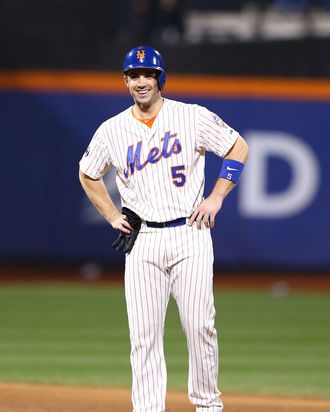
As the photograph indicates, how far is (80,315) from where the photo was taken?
11.7 m

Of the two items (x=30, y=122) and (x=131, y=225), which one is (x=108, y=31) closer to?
(x=30, y=122)

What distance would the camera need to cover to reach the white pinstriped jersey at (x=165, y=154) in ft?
19.0

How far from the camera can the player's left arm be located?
5754 mm

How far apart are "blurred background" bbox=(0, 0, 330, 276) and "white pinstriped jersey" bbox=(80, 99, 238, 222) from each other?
9.02 metres

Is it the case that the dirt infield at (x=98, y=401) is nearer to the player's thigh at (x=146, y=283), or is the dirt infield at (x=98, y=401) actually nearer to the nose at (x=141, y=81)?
the player's thigh at (x=146, y=283)

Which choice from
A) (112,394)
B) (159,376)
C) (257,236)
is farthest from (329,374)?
(257,236)

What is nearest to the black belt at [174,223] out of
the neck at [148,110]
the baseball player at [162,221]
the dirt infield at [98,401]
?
the baseball player at [162,221]

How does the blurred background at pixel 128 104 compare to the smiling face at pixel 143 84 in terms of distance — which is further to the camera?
the blurred background at pixel 128 104

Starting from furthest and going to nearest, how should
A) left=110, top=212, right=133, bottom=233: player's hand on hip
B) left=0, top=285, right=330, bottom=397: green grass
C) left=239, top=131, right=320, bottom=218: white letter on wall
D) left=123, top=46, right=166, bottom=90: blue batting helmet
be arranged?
left=239, top=131, right=320, bottom=218: white letter on wall, left=0, top=285, right=330, bottom=397: green grass, left=110, top=212, right=133, bottom=233: player's hand on hip, left=123, top=46, right=166, bottom=90: blue batting helmet

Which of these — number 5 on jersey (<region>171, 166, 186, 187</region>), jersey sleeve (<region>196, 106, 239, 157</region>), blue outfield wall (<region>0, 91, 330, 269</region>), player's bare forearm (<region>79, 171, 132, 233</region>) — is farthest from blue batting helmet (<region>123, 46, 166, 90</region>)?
blue outfield wall (<region>0, 91, 330, 269</region>)

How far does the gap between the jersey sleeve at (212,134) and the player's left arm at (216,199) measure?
65mm

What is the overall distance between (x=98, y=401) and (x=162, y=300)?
181 cm

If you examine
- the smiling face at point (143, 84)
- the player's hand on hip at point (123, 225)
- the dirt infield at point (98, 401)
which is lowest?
the dirt infield at point (98, 401)

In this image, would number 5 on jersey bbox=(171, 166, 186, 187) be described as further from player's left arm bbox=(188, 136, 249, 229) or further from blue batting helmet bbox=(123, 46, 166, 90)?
blue batting helmet bbox=(123, 46, 166, 90)
